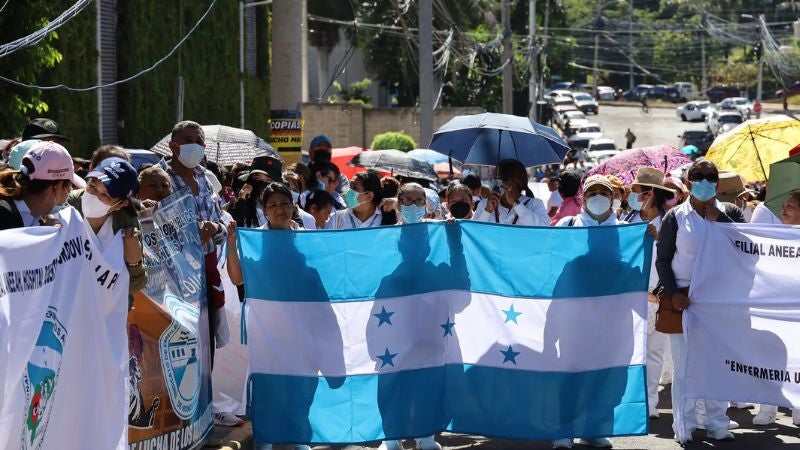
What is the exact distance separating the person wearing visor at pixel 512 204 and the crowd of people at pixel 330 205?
11mm

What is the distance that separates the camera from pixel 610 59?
123625 millimetres

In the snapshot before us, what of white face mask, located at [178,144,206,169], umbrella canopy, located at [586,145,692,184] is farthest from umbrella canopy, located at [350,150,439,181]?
white face mask, located at [178,144,206,169]

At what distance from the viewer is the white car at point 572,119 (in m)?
75.7

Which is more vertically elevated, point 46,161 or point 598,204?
point 46,161

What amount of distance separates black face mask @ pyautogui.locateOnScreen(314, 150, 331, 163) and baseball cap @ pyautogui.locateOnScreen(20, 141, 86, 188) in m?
9.15

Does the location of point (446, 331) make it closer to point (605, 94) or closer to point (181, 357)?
point (181, 357)

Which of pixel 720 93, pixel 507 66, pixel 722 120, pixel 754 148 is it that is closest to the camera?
pixel 754 148

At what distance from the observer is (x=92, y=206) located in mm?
6844

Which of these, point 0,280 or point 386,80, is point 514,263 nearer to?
point 0,280

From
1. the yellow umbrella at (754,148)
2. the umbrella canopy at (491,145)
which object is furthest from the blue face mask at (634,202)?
the yellow umbrella at (754,148)

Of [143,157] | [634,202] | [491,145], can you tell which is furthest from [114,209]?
[491,145]

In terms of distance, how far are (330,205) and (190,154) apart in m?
3.22

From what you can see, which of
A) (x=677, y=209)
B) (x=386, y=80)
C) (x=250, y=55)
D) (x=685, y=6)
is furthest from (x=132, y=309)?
(x=685, y=6)

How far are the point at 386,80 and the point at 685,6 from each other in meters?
80.5
